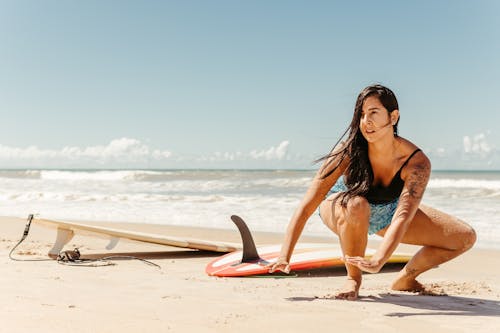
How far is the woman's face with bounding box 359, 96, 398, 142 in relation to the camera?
2.75 m

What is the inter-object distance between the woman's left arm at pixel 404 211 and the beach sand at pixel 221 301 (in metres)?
0.29

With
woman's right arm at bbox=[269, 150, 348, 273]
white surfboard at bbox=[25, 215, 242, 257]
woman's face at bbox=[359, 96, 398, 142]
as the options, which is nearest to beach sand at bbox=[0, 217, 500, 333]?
white surfboard at bbox=[25, 215, 242, 257]

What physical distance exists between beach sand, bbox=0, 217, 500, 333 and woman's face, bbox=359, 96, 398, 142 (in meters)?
0.91

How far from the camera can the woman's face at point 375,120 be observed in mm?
2754

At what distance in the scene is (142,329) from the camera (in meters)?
2.26

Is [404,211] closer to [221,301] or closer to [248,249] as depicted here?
[221,301]

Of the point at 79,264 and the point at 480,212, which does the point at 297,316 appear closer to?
the point at 79,264

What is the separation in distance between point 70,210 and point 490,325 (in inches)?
375

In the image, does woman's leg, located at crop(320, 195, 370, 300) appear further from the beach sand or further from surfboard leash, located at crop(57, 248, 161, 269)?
surfboard leash, located at crop(57, 248, 161, 269)

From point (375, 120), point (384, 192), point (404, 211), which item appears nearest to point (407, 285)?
point (384, 192)

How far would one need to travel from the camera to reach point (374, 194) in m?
2.95

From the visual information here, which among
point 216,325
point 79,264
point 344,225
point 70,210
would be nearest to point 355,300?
point 344,225

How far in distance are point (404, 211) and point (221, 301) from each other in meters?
1.10

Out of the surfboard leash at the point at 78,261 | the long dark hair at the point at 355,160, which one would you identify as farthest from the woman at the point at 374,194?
the surfboard leash at the point at 78,261
